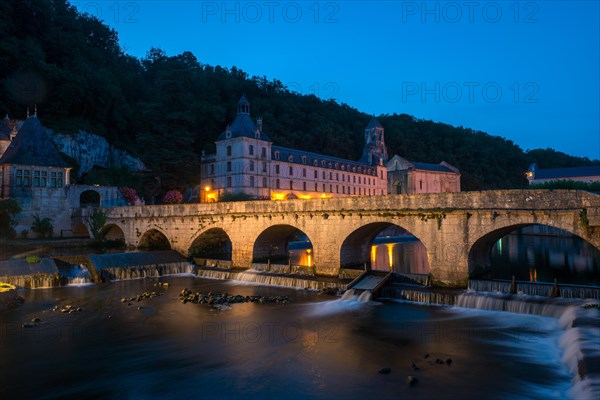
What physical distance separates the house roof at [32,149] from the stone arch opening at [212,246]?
59.3 feet

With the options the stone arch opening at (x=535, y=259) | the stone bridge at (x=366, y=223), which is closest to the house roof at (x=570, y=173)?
the stone arch opening at (x=535, y=259)

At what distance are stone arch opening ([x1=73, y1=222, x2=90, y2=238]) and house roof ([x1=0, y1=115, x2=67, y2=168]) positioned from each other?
21.7ft

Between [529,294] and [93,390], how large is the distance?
18.0 metres

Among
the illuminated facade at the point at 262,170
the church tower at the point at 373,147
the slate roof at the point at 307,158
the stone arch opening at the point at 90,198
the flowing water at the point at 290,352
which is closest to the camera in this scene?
the flowing water at the point at 290,352

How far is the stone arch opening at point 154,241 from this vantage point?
3869 centimetres

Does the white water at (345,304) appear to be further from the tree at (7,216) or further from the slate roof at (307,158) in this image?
the slate roof at (307,158)

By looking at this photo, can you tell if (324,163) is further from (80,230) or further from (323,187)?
(80,230)

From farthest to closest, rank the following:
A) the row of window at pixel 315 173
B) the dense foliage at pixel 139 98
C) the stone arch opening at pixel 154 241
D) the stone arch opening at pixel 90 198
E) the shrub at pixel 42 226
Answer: the row of window at pixel 315 173 < the dense foliage at pixel 139 98 < the stone arch opening at pixel 90 198 < the shrub at pixel 42 226 < the stone arch opening at pixel 154 241

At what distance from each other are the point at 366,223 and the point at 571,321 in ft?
39.0

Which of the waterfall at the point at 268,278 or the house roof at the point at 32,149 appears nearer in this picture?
the waterfall at the point at 268,278

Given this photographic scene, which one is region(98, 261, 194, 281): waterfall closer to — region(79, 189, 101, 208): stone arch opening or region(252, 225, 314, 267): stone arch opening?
region(252, 225, 314, 267): stone arch opening

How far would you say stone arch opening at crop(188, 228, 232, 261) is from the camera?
118 feet

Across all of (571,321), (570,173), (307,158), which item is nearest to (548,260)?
(571,321)

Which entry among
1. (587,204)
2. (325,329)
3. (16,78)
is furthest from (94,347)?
(16,78)
